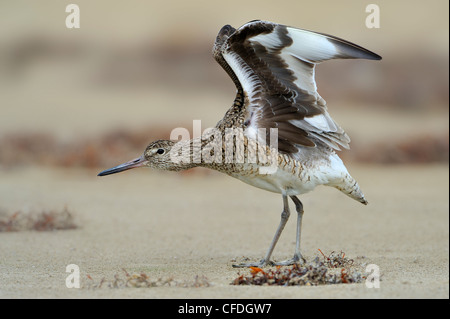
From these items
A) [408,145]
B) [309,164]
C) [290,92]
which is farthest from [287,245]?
[408,145]

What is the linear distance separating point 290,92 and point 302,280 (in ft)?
5.88

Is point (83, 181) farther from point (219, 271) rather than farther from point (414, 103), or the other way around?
point (414, 103)

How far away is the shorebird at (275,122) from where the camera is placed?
19.2ft

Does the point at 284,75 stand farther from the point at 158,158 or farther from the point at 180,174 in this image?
the point at 180,174

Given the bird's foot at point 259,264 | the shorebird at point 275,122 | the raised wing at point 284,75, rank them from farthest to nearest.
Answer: the bird's foot at point 259,264
the shorebird at point 275,122
the raised wing at point 284,75

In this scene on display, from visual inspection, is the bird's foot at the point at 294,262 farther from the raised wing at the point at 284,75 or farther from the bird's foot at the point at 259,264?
the raised wing at the point at 284,75

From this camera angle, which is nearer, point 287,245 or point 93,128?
point 287,245

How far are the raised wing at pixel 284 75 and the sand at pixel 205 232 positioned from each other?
1.40 metres

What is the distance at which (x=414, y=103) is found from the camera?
66.9ft

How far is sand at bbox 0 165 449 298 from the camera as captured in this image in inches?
208

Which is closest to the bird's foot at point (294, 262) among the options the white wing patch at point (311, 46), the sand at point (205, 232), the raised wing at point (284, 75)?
the sand at point (205, 232)

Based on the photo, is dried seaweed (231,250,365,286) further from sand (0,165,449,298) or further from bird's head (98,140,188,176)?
bird's head (98,140,188,176)

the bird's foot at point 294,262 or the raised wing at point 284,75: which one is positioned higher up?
the raised wing at point 284,75

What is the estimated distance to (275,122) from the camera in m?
6.31
